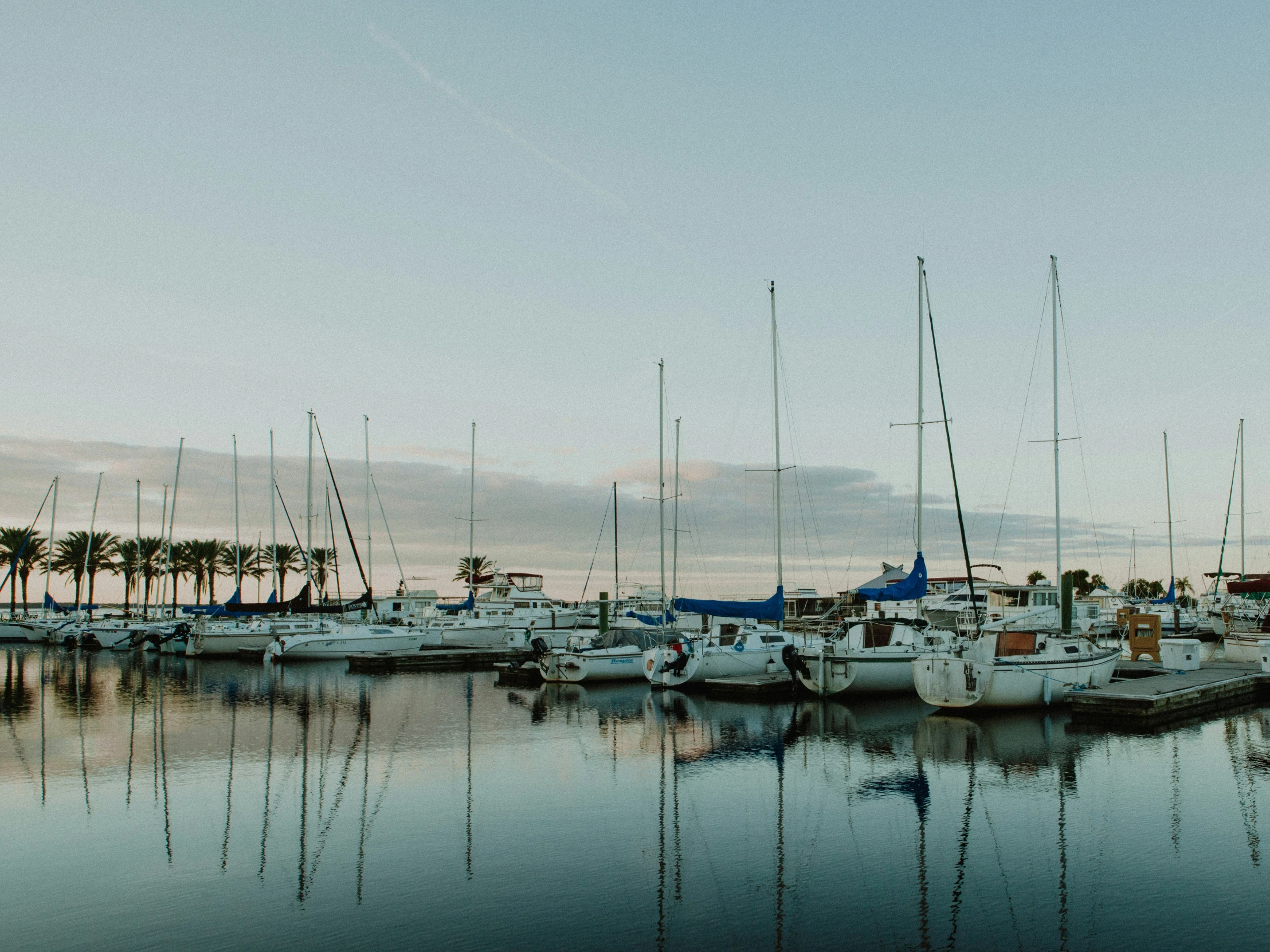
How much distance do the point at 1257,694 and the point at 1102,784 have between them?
1826cm

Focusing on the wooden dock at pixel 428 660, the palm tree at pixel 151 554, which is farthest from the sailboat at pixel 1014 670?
the palm tree at pixel 151 554

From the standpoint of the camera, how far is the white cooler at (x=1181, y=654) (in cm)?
3309

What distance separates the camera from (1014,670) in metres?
25.5

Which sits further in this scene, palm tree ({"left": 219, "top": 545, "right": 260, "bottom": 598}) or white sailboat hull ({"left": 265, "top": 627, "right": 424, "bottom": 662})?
palm tree ({"left": 219, "top": 545, "right": 260, "bottom": 598})

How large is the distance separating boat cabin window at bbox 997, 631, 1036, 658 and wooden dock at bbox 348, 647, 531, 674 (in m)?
22.2

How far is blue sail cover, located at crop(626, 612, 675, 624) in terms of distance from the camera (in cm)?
4272

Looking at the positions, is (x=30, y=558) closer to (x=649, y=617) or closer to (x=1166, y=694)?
(x=649, y=617)

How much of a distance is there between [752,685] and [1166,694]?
39.0 ft

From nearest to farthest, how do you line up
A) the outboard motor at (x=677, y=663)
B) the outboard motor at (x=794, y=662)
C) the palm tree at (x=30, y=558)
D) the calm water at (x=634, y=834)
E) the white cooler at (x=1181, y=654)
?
1. the calm water at (x=634, y=834)
2. the outboard motor at (x=794, y=662)
3. the outboard motor at (x=677, y=663)
4. the white cooler at (x=1181, y=654)
5. the palm tree at (x=30, y=558)

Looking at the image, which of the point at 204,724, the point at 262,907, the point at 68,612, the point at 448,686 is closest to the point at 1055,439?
the point at 448,686

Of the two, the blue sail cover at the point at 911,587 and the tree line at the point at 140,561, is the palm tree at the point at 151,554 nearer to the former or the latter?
the tree line at the point at 140,561

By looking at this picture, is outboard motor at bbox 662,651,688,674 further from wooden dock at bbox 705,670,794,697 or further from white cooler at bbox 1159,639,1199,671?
white cooler at bbox 1159,639,1199,671

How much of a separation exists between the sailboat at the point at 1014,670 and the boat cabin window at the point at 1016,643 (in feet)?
0.06

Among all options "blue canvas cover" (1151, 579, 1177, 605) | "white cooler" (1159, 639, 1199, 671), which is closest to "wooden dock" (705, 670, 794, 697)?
"white cooler" (1159, 639, 1199, 671)
